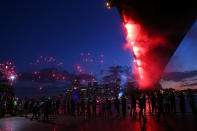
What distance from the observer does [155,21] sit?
63.8 feet

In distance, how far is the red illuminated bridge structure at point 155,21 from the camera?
14.9 meters

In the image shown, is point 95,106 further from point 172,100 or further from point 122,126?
point 122,126

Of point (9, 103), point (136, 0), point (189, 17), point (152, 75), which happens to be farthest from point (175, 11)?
point (152, 75)

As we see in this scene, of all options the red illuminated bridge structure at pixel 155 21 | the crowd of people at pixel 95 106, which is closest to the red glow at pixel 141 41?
the red illuminated bridge structure at pixel 155 21

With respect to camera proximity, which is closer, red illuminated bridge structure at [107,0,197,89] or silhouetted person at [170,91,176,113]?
red illuminated bridge structure at [107,0,197,89]

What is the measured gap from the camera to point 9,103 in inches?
1202

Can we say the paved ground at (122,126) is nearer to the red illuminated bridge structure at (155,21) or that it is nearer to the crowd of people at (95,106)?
the crowd of people at (95,106)

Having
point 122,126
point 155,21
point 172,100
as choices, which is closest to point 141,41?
point 155,21

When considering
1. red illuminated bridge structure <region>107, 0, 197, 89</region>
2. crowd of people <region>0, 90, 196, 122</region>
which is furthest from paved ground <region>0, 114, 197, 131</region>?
red illuminated bridge structure <region>107, 0, 197, 89</region>

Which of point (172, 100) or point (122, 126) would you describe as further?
point (172, 100)

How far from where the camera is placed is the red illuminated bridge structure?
14881 millimetres

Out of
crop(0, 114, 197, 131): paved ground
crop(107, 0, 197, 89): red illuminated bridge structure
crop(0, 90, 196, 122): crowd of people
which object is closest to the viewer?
crop(0, 114, 197, 131): paved ground

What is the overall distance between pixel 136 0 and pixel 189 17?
7070 mm

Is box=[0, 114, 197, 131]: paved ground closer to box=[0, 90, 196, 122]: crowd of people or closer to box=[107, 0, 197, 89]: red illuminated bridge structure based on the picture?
box=[0, 90, 196, 122]: crowd of people
